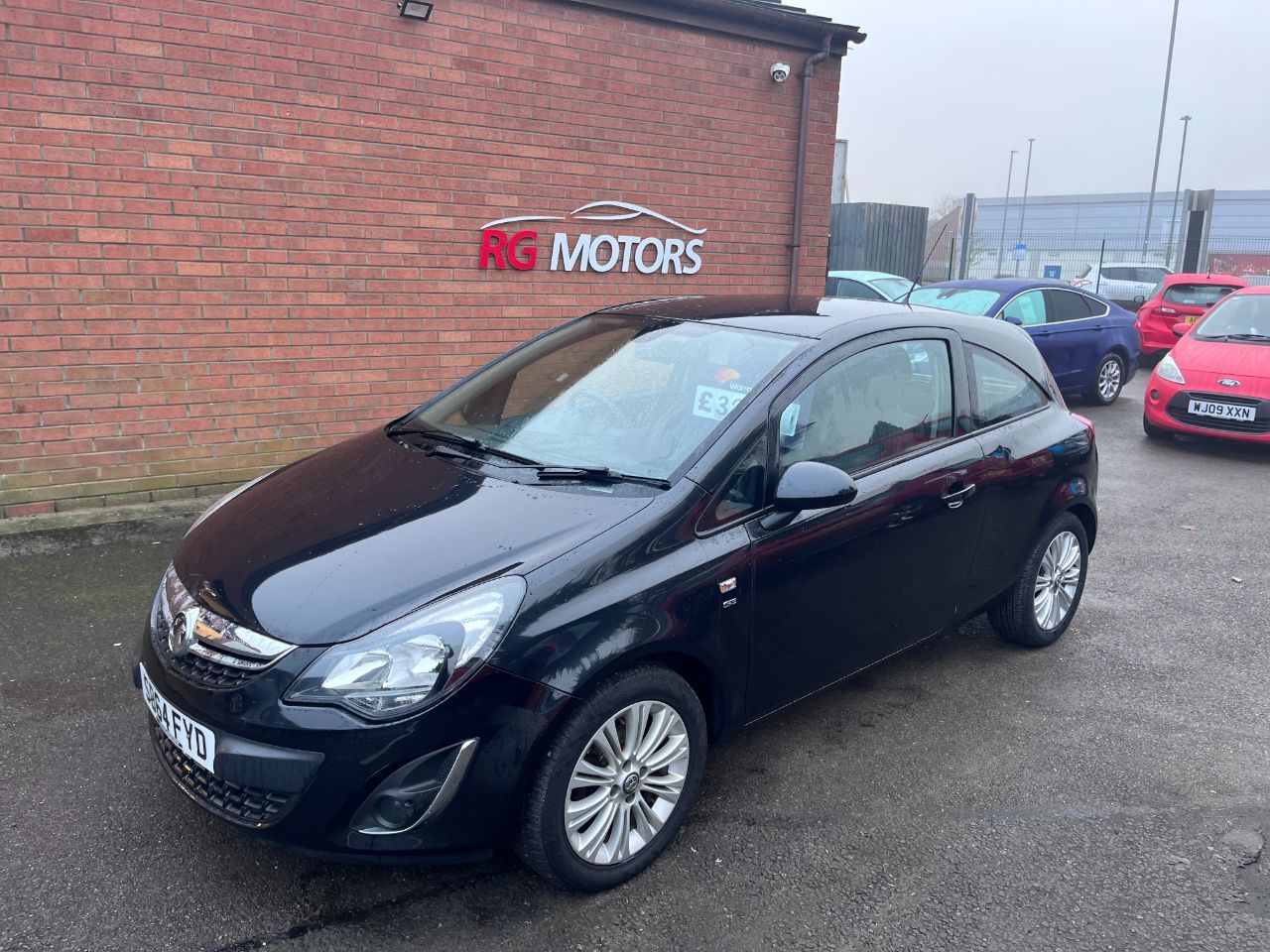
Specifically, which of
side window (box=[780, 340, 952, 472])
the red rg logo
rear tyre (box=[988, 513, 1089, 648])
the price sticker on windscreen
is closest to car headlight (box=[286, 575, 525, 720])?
the price sticker on windscreen

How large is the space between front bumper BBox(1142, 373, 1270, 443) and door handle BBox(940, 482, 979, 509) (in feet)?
20.9

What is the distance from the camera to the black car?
96.0 inches

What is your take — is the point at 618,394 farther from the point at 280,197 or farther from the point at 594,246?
the point at 594,246

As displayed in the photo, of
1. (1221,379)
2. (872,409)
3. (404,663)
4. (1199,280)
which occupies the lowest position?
(404,663)

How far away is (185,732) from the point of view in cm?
261

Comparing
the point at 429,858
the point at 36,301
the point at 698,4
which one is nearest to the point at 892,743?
the point at 429,858

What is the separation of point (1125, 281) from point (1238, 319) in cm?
1365

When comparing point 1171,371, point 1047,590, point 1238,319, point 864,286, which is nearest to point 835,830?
point 1047,590

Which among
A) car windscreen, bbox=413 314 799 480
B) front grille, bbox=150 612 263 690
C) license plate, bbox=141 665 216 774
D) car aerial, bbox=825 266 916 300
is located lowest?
license plate, bbox=141 665 216 774

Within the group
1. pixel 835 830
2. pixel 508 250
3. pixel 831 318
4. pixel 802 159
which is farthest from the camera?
pixel 802 159

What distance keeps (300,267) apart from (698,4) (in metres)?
3.59

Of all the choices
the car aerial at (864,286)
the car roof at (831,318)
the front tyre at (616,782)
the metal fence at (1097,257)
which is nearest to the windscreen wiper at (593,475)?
the front tyre at (616,782)

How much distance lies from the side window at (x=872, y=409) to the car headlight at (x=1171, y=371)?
259 inches

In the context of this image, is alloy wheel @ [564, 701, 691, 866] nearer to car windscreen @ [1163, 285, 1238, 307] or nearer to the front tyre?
the front tyre
